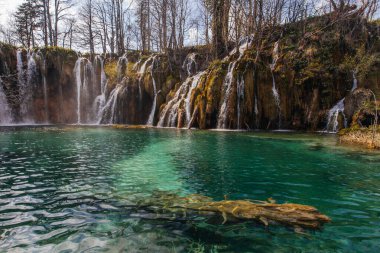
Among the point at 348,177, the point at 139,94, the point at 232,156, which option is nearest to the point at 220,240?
the point at 348,177

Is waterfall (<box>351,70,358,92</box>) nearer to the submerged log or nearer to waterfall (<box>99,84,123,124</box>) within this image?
the submerged log

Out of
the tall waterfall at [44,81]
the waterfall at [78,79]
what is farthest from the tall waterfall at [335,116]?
the tall waterfall at [44,81]

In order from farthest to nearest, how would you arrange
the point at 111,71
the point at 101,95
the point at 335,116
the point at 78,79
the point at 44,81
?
the point at 111,71, the point at 78,79, the point at 101,95, the point at 44,81, the point at 335,116

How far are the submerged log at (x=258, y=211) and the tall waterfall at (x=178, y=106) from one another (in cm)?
1949

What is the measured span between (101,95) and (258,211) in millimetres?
31572

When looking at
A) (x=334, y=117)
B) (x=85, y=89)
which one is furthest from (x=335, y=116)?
(x=85, y=89)

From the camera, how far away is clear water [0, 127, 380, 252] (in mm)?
4090

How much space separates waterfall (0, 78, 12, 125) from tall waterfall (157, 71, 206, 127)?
17.7m

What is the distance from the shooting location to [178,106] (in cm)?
2620

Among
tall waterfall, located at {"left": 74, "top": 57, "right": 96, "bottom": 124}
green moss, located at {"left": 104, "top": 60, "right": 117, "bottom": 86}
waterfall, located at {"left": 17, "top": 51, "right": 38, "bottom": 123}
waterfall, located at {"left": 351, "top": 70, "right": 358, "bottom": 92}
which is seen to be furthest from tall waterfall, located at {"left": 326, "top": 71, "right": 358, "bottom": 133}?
waterfall, located at {"left": 17, "top": 51, "right": 38, "bottom": 123}

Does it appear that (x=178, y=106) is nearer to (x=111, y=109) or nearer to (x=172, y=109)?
(x=172, y=109)

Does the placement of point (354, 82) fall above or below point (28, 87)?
below

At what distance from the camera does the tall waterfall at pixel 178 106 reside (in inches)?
1012

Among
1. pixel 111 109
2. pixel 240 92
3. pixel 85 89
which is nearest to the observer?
pixel 240 92
